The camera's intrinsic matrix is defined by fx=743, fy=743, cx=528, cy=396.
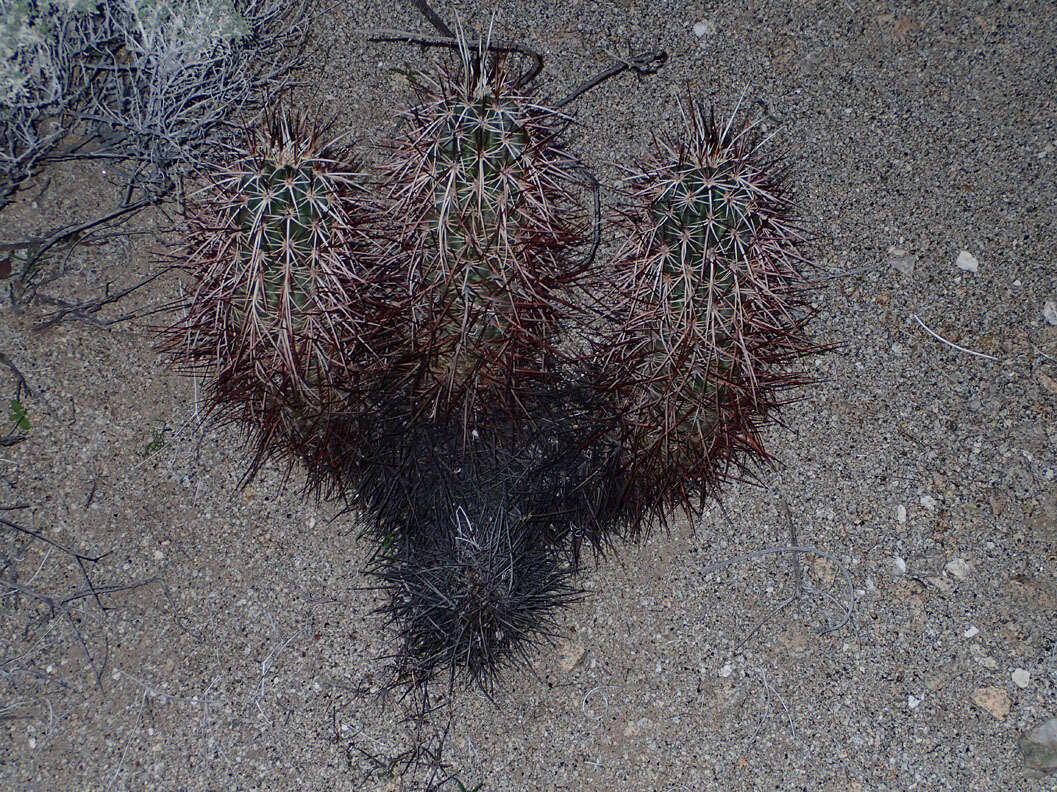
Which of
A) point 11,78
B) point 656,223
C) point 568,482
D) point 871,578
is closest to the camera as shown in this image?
point 656,223

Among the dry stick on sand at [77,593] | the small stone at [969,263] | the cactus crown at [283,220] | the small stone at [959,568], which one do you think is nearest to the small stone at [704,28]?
the small stone at [969,263]

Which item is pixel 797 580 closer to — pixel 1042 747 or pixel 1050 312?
pixel 1042 747

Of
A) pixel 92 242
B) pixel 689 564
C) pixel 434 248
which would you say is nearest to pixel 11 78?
pixel 92 242

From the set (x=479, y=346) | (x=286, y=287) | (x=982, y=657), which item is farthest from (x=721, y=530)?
(x=286, y=287)

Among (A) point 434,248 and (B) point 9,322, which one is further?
(B) point 9,322

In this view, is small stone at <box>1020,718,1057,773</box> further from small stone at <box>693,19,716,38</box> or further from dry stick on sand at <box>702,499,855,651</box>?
small stone at <box>693,19,716,38</box>

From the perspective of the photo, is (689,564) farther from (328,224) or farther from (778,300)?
(328,224)
